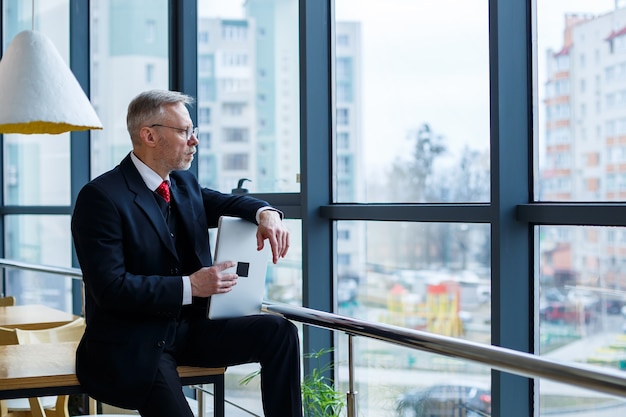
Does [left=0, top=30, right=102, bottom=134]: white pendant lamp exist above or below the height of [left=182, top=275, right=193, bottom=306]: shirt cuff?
above

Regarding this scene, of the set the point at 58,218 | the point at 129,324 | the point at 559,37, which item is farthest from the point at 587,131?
the point at 58,218

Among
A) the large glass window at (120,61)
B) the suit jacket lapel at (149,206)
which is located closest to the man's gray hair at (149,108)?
the suit jacket lapel at (149,206)

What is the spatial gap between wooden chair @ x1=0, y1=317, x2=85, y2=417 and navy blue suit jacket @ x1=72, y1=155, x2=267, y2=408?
657 millimetres

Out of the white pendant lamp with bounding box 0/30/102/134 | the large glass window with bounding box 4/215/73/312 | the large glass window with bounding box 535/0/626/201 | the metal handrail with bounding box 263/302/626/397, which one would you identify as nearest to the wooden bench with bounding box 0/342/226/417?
the metal handrail with bounding box 263/302/626/397

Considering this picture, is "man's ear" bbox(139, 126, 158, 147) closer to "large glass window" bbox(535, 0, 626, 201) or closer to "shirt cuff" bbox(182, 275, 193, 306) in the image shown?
"shirt cuff" bbox(182, 275, 193, 306)

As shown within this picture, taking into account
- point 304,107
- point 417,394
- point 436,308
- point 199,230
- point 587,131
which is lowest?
point 417,394

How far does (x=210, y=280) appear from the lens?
2.22 m

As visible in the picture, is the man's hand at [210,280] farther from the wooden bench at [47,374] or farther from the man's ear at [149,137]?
the man's ear at [149,137]

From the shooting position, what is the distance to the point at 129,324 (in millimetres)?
2215

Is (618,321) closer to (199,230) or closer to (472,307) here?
(472,307)

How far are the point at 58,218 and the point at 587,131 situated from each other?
5.00m

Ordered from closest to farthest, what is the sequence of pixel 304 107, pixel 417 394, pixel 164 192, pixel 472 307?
pixel 164 192 < pixel 472 307 < pixel 417 394 < pixel 304 107

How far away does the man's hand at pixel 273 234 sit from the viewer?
2301mm

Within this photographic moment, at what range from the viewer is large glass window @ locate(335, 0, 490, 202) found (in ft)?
10.8
